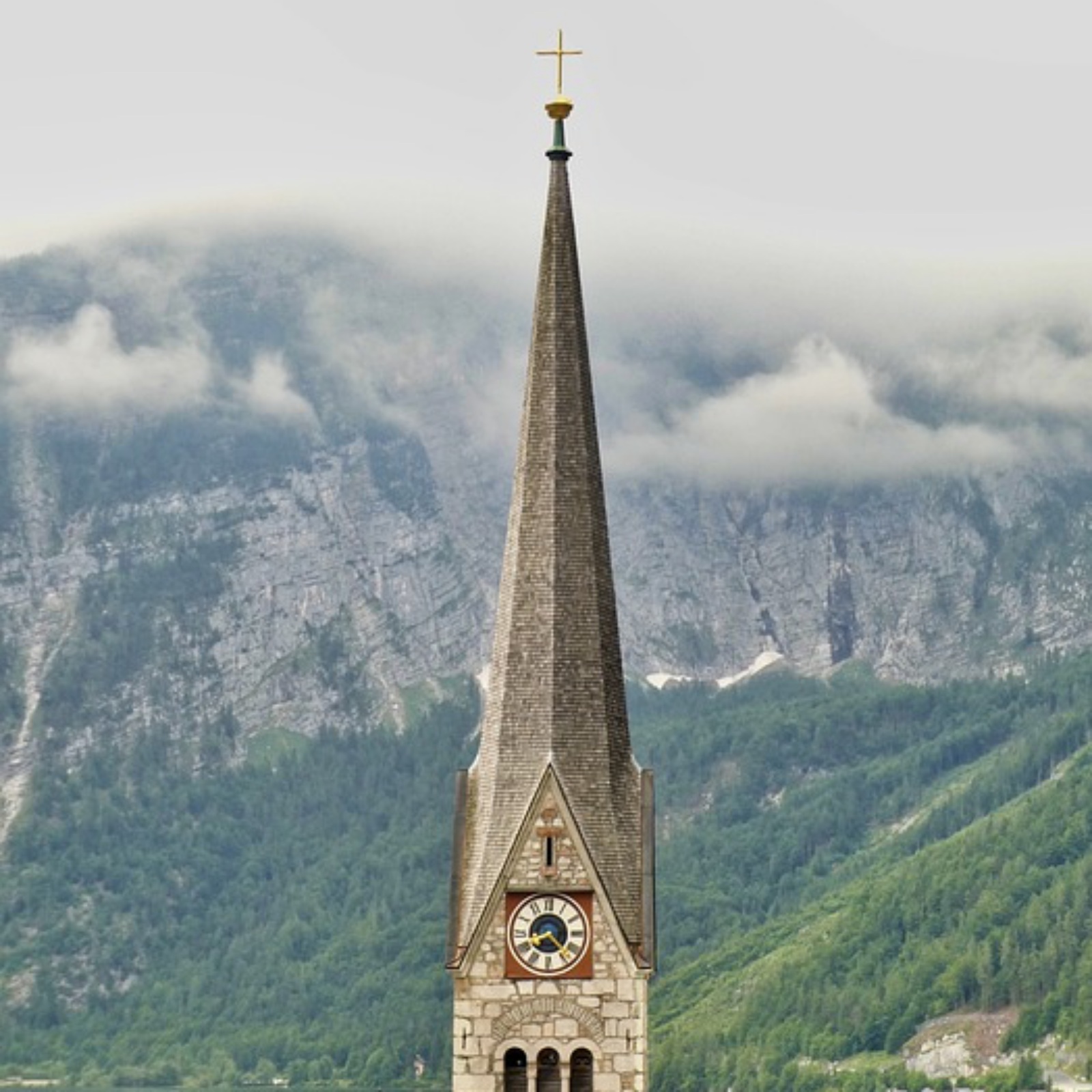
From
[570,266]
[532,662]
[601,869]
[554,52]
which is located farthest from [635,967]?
[554,52]

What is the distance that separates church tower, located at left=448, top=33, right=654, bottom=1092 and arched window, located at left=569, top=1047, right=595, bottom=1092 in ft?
0.12

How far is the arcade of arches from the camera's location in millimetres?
71375

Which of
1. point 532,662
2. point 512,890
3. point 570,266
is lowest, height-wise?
point 512,890

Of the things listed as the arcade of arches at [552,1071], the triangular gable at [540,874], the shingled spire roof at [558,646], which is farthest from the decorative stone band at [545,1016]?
the shingled spire roof at [558,646]

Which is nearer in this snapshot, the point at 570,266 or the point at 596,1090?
the point at 596,1090

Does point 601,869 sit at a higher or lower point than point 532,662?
lower

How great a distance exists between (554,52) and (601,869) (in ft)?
68.7

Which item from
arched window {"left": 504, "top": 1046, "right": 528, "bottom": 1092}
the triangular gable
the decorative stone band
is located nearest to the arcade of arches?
arched window {"left": 504, "top": 1046, "right": 528, "bottom": 1092}

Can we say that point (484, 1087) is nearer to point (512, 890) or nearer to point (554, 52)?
point (512, 890)

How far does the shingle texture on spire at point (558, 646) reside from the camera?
239ft

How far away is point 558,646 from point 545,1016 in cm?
917

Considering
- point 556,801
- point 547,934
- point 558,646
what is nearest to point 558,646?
point 558,646

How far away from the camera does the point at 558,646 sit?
74.2m

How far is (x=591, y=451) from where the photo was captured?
76.9 meters
